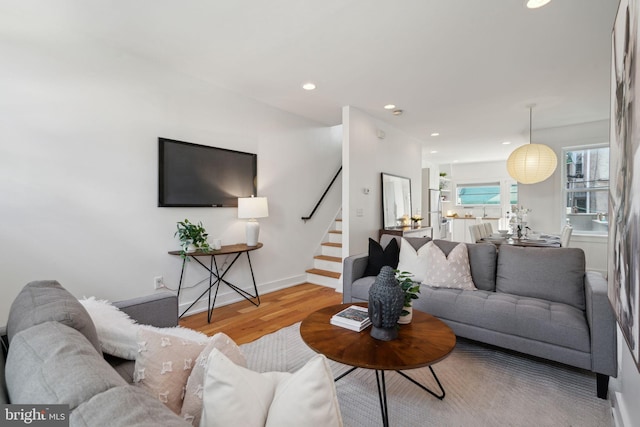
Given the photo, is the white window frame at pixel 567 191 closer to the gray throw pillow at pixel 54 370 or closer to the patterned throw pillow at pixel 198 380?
the patterned throw pillow at pixel 198 380

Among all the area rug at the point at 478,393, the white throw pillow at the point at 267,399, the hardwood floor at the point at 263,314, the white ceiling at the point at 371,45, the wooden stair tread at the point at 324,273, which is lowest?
the area rug at the point at 478,393

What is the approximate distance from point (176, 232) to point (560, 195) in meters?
6.09

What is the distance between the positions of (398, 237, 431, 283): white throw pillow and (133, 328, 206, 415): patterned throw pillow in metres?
2.30

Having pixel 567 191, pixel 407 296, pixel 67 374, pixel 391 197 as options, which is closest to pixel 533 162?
pixel 567 191

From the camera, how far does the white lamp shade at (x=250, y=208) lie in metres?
3.45

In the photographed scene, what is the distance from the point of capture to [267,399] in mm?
741

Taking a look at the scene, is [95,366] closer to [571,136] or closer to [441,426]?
[441,426]

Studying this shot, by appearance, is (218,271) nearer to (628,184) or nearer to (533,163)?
(628,184)

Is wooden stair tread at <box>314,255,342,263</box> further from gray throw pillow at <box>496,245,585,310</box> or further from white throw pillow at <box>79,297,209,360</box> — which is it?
white throw pillow at <box>79,297,209,360</box>

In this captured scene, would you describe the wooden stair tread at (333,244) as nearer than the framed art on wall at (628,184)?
No

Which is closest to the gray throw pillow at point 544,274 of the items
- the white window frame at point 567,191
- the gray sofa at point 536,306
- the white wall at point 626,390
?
the gray sofa at point 536,306

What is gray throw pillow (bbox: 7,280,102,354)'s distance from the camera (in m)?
0.94

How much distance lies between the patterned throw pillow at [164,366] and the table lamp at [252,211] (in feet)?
8.18

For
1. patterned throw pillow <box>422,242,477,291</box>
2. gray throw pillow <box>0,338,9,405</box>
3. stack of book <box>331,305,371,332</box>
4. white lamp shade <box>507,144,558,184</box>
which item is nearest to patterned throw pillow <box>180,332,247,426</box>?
gray throw pillow <box>0,338,9,405</box>
